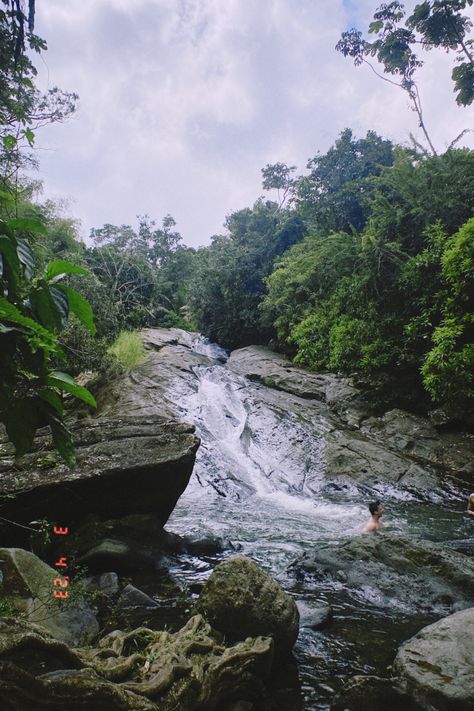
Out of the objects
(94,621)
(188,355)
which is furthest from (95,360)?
(94,621)

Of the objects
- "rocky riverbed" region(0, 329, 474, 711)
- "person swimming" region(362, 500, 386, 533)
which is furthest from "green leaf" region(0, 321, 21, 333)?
"person swimming" region(362, 500, 386, 533)

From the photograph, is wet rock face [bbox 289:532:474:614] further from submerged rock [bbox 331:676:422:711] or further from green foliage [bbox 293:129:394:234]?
green foliage [bbox 293:129:394:234]

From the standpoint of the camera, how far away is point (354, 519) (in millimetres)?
7391

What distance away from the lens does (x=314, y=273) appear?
16.5m

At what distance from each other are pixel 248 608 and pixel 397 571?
2.25 meters

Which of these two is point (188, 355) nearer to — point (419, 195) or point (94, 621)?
point (419, 195)

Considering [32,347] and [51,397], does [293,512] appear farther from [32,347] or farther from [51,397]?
[32,347]

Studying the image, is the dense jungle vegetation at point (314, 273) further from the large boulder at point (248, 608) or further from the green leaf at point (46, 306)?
the large boulder at point (248, 608)

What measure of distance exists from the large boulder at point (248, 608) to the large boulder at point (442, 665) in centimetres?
87

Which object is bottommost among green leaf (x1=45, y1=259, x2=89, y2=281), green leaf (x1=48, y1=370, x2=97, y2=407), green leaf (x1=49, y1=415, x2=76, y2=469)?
green leaf (x1=49, y1=415, x2=76, y2=469)

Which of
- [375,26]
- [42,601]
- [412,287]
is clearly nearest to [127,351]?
[412,287]

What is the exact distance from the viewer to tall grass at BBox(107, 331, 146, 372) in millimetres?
14242

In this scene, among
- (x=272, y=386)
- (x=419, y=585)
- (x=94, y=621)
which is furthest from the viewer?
(x=272, y=386)

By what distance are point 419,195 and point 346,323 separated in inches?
179
